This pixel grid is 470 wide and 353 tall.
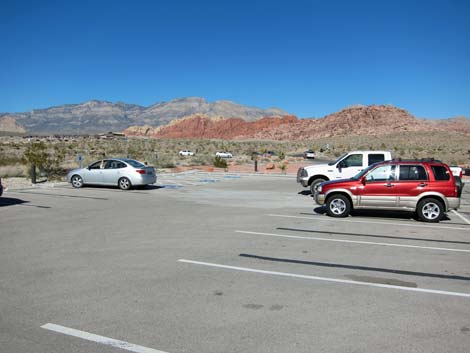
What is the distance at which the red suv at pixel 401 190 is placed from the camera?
12.2 metres

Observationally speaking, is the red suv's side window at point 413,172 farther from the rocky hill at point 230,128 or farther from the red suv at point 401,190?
the rocky hill at point 230,128

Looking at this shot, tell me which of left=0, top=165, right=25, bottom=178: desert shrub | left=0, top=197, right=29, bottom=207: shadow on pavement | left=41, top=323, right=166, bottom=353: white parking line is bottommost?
left=41, top=323, right=166, bottom=353: white parking line

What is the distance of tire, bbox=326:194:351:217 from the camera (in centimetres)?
1280

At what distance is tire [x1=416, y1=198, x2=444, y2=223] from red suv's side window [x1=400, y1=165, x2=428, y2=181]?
2.15 feet

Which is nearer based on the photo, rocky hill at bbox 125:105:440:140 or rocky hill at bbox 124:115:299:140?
rocky hill at bbox 125:105:440:140

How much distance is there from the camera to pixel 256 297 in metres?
5.94

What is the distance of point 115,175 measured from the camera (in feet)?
65.9

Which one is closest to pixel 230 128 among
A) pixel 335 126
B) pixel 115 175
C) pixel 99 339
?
pixel 335 126

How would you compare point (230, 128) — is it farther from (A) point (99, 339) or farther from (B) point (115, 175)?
(A) point (99, 339)

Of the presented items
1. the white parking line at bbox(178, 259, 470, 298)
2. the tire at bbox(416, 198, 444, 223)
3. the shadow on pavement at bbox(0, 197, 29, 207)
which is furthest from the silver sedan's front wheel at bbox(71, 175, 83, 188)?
the tire at bbox(416, 198, 444, 223)

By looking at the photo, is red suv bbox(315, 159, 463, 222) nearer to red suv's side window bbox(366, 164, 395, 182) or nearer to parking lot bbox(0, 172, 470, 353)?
red suv's side window bbox(366, 164, 395, 182)

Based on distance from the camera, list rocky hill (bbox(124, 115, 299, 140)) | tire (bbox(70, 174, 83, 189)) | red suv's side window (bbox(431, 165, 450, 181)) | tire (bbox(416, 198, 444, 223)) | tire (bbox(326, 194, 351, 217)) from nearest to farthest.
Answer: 1. tire (bbox(416, 198, 444, 223))
2. red suv's side window (bbox(431, 165, 450, 181))
3. tire (bbox(326, 194, 351, 217))
4. tire (bbox(70, 174, 83, 189))
5. rocky hill (bbox(124, 115, 299, 140))

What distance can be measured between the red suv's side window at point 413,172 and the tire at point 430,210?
0.65 meters

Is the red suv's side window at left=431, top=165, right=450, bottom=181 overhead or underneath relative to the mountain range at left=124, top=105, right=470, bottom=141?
underneath
